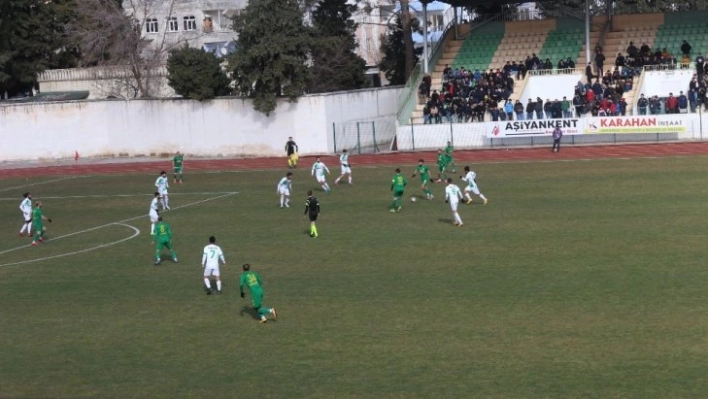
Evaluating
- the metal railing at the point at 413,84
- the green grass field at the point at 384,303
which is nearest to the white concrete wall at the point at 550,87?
the metal railing at the point at 413,84

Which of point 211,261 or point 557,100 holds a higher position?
point 557,100

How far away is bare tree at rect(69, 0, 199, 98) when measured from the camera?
227 feet

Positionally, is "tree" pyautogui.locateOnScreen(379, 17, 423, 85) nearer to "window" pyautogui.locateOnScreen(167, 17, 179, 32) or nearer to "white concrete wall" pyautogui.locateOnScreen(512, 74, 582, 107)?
"white concrete wall" pyautogui.locateOnScreen(512, 74, 582, 107)

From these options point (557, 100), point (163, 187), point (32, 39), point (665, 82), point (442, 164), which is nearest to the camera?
point (163, 187)

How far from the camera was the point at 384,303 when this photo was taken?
22016 millimetres

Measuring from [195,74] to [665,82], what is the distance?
2680 cm

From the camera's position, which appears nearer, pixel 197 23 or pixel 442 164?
pixel 442 164

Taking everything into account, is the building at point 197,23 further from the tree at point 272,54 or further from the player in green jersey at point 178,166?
the player in green jersey at point 178,166

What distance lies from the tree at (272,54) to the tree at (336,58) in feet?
28.5

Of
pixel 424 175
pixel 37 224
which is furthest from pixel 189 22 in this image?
pixel 37 224

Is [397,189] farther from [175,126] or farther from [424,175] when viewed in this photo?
[175,126]

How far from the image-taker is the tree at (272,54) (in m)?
57.0

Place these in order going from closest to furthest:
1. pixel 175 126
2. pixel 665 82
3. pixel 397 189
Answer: pixel 397 189
pixel 665 82
pixel 175 126

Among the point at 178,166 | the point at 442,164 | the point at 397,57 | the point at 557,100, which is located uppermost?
the point at 397,57
